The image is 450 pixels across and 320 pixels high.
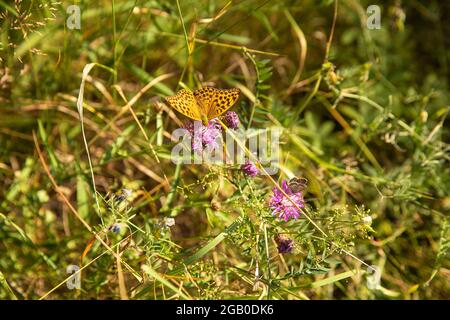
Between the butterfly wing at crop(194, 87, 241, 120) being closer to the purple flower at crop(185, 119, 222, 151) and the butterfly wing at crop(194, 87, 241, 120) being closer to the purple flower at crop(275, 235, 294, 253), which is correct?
the purple flower at crop(185, 119, 222, 151)

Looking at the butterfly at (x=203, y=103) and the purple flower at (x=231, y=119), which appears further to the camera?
the purple flower at (x=231, y=119)

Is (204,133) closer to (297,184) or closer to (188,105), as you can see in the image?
(188,105)

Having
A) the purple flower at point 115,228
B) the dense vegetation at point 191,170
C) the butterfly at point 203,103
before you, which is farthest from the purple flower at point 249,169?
the purple flower at point 115,228

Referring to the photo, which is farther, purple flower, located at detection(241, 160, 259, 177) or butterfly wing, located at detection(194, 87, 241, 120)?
purple flower, located at detection(241, 160, 259, 177)

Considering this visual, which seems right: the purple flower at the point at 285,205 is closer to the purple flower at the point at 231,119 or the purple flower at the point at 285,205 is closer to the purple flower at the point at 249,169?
the purple flower at the point at 249,169

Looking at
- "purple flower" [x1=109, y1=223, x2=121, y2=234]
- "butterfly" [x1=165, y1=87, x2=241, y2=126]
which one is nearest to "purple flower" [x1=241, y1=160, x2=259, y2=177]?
"butterfly" [x1=165, y1=87, x2=241, y2=126]
